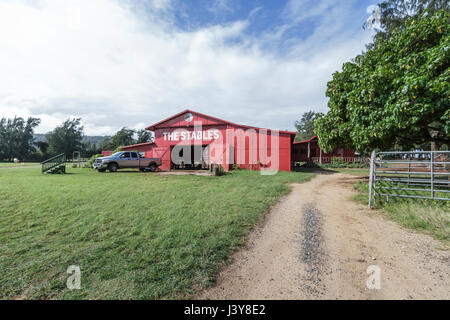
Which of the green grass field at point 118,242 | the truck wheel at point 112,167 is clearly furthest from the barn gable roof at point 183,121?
the green grass field at point 118,242

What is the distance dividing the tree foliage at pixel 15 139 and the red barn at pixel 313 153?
224ft

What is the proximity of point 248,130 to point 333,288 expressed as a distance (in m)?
A: 16.2

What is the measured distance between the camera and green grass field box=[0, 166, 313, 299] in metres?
2.48

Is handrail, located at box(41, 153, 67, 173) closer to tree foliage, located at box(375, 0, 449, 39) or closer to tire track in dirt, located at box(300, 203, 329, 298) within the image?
tire track in dirt, located at box(300, 203, 329, 298)

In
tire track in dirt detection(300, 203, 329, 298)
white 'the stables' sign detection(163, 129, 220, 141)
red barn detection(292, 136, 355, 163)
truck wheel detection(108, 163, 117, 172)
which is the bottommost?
tire track in dirt detection(300, 203, 329, 298)

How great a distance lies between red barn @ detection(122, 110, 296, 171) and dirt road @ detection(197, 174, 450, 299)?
42.3 feet

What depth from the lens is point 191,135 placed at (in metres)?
19.5

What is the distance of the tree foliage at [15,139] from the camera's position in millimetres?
50250

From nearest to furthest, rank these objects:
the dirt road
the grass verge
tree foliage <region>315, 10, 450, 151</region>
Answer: the dirt road
the grass verge
tree foliage <region>315, 10, 450, 151</region>

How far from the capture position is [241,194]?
301 inches

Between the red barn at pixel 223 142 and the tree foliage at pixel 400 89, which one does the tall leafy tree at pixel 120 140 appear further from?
the tree foliage at pixel 400 89

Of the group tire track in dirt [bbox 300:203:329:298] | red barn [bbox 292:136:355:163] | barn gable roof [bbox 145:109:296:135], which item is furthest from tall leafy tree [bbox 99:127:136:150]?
tire track in dirt [bbox 300:203:329:298]
